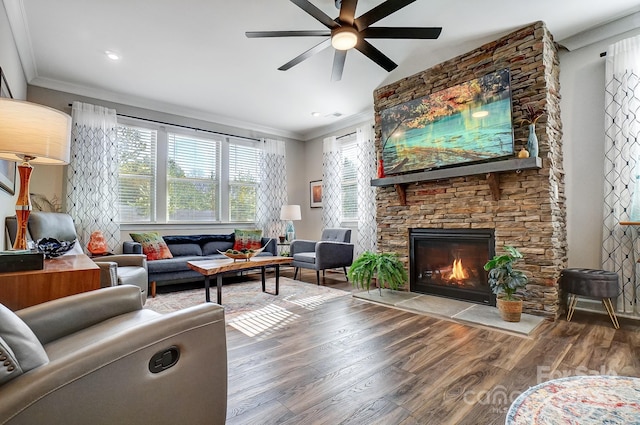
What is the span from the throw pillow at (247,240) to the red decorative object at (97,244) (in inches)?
72.1

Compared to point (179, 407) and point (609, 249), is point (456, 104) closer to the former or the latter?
point (609, 249)

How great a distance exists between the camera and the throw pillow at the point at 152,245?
4211 millimetres

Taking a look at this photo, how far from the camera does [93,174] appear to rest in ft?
13.6

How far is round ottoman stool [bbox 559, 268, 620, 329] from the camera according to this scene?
259 centimetres

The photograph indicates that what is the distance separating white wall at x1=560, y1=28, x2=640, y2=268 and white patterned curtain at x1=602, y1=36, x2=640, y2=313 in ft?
0.31

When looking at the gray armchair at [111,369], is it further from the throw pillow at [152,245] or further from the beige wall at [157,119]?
the beige wall at [157,119]

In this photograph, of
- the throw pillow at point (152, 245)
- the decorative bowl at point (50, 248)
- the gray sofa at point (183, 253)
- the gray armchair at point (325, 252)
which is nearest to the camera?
the decorative bowl at point (50, 248)

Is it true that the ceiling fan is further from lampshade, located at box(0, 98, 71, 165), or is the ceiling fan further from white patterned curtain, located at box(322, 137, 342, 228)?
white patterned curtain, located at box(322, 137, 342, 228)

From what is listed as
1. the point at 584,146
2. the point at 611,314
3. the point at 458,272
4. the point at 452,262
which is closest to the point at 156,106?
the point at 452,262

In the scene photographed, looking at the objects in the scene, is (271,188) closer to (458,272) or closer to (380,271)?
(380,271)

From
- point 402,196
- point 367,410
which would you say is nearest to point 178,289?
point 402,196

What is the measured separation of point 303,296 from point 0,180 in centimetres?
290

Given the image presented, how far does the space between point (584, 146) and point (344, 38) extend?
2.62m

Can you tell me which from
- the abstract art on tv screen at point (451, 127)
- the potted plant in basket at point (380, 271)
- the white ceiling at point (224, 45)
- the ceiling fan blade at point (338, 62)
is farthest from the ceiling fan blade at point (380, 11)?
the potted plant in basket at point (380, 271)
